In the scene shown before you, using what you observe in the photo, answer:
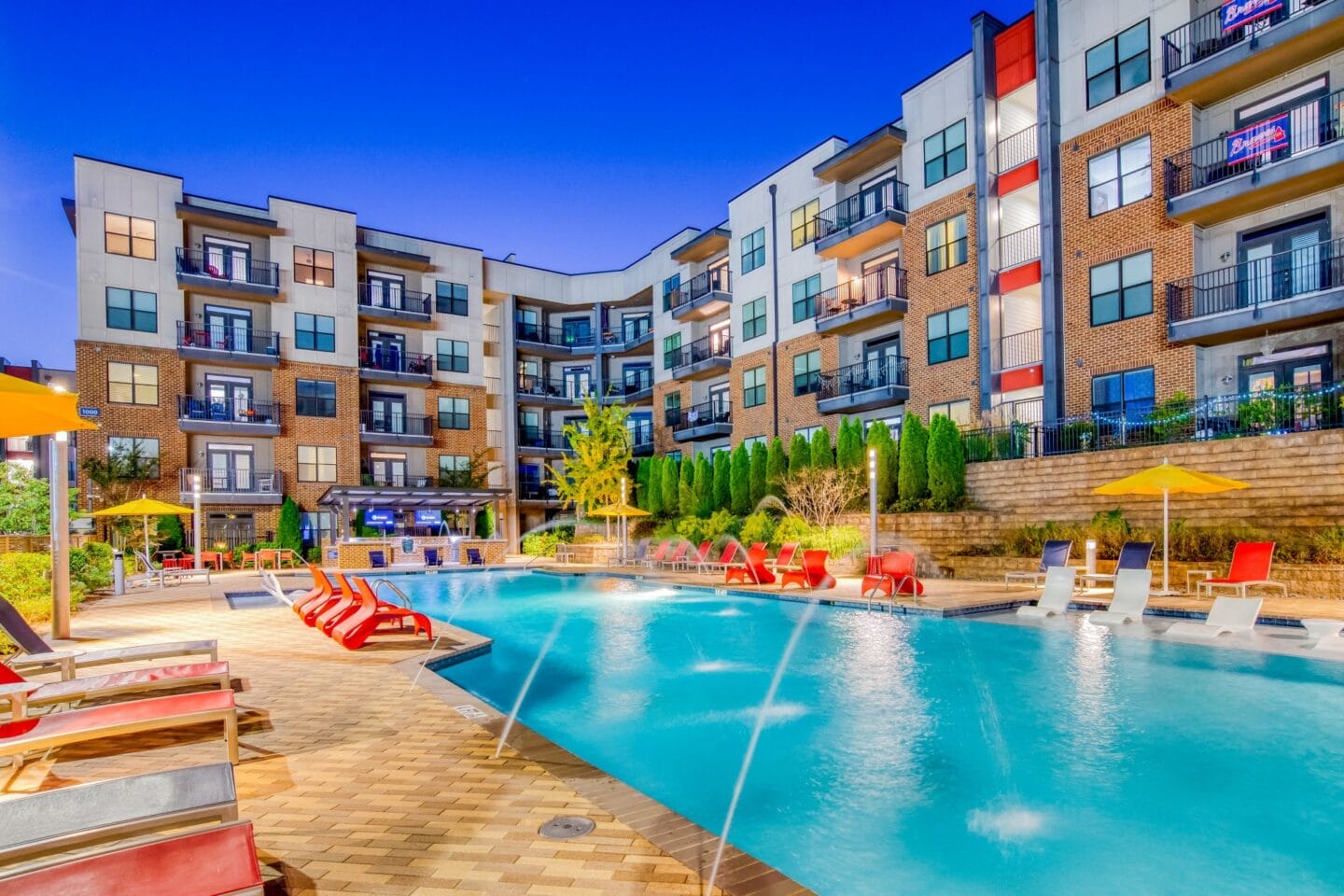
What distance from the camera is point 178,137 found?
112 meters

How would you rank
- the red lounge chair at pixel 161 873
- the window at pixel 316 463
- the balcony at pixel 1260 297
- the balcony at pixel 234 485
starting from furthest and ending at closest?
the window at pixel 316 463
the balcony at pixel 234 485
the balcony at pixel 1260 297
the red lounge chair at pixel 161 873

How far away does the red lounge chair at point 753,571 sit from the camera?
16.6 meters

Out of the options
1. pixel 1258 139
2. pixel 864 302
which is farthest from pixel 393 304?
pixel 1258 139

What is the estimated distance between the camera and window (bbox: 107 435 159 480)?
2784cm

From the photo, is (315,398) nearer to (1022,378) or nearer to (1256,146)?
(1022,378)

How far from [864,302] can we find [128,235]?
27913mm

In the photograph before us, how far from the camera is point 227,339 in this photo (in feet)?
102

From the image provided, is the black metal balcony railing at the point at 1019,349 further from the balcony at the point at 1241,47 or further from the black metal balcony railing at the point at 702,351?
the black metal balcony railing at the point at 702,351

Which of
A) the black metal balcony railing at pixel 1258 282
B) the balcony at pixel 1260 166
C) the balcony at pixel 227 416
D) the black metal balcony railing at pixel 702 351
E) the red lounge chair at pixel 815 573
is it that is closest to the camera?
the red lounge chair at pixel 815 573

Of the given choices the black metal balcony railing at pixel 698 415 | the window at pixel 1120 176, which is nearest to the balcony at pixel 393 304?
the black metal balcony railing at pixel 698 415

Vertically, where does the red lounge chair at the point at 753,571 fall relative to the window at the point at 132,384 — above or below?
below

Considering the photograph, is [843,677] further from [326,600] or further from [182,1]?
[182,1]

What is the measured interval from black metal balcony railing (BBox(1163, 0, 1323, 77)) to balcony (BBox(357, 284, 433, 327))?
1150 inches

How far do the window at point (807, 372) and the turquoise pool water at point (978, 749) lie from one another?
17.7 meters
